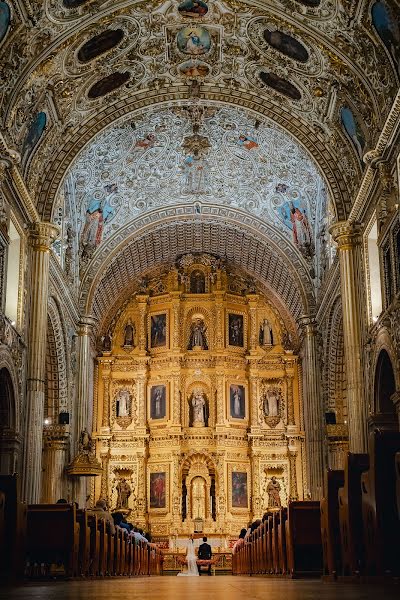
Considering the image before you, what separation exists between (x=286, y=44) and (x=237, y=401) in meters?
14.2

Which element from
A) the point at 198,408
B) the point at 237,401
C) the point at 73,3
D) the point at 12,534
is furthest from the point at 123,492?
the point at 12,534

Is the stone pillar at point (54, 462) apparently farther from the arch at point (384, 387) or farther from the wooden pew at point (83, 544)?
the wooden pew at point (83, 544)

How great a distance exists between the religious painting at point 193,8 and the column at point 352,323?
18.1ft

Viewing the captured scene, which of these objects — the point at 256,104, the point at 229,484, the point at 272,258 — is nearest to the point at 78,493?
the point at 229,484

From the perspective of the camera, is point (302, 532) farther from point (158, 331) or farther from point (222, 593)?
point (158, 331)

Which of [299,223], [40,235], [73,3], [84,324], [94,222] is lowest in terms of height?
[84,324]

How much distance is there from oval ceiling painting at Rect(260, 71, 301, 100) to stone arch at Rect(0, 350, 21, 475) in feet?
28.8

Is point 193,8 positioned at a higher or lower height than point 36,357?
higher

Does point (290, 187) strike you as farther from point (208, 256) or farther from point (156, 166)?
point (208, 256)

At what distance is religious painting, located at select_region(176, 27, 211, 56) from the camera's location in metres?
17.9

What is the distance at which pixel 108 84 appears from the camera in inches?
737

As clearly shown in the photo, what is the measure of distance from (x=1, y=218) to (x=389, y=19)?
814 centimetres

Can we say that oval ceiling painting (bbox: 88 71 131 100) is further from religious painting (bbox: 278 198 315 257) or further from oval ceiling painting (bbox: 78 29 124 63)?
religious painting (bbox: 278 198 315 257)

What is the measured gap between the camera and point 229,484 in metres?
27.1
